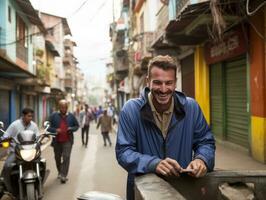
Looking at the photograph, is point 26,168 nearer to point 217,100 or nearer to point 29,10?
point 217,100

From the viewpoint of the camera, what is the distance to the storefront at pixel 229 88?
41.0 feet

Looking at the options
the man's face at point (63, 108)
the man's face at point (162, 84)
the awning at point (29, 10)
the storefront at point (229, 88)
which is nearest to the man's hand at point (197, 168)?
the man's face at point (162, 84)

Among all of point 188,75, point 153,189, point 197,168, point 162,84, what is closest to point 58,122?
point 162,84

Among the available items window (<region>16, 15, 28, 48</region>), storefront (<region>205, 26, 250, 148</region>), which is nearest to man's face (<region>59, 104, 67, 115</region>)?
storefront (<region>205, 26, 250, 148</region>)

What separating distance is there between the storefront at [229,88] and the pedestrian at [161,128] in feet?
30.8

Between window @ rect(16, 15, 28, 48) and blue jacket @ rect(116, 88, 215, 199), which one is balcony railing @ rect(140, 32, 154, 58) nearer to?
window @ rect(16, 15, 28, 48)

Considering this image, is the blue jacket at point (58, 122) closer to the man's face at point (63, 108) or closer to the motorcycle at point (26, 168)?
the man's face at point (63, 108)

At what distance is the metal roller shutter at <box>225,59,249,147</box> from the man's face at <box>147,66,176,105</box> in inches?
392

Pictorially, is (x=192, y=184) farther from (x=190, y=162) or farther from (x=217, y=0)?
(x=217, y=0)

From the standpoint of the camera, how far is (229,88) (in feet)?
46.3

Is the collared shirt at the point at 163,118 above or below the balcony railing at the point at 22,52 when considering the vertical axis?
below

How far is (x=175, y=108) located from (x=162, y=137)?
212mm

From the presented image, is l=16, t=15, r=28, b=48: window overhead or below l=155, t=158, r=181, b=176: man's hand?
overhead

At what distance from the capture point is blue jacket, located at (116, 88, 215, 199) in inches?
108
